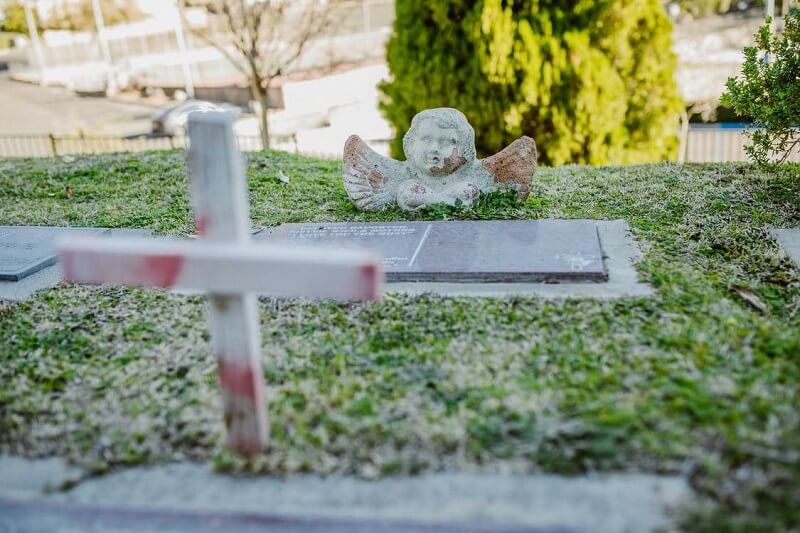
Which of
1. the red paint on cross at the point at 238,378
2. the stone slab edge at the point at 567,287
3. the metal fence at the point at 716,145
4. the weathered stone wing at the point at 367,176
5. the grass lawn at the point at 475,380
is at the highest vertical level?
the weathered stone wing at the point at 367,176

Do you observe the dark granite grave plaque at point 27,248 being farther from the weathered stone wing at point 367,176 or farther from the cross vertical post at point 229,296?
the cross vertical post at point 229,296

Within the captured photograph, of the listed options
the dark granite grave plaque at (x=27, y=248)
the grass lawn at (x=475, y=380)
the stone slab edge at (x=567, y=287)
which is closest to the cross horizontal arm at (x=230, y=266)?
the grass lawn at (x=475, y=380)

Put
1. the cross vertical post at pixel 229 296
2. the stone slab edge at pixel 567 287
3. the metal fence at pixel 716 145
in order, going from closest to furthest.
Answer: the cross vertical post at pixel 229 296
the stone slab edge at pixel 567 287
the metal fence at pixel 716 145

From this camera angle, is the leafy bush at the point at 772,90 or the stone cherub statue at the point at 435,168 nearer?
the stone cherub statue at the point at 435,168

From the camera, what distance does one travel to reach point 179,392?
10.6 feet

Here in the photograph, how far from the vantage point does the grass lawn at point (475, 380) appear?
8.46 feet

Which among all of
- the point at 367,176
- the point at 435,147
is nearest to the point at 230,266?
the point at 435,147

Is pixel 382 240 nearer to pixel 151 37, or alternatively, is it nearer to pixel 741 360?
pixel 741 360

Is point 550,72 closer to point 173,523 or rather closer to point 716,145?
point 716,145

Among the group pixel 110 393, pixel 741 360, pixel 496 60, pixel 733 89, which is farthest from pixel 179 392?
pixel 496 60

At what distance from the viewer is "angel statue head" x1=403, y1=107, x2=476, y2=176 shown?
17.8ft

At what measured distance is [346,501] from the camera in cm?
245

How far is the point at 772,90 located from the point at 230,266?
529 centimetres

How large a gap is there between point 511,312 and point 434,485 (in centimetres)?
146
